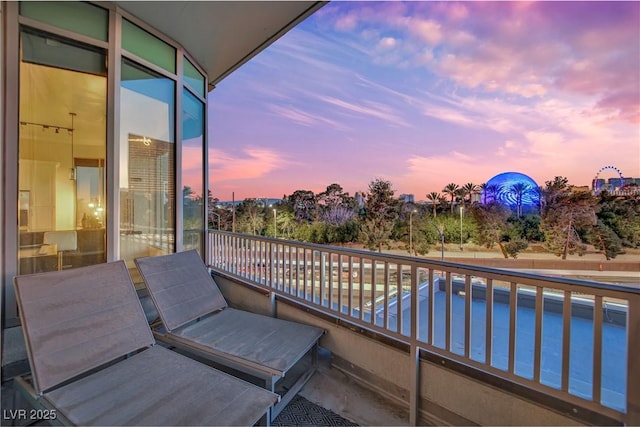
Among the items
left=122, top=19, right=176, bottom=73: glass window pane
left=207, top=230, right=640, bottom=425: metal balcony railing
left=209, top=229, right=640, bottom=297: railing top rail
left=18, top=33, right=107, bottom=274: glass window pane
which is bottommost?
left=207, top=230, right=640, bottom=425: metal balcony railing

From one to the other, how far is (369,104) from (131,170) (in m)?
10.7

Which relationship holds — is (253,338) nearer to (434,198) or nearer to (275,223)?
(275,223)

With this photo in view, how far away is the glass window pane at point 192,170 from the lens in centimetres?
369

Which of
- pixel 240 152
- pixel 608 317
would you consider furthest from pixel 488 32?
pixel 240 152

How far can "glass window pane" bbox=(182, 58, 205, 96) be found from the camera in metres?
3.68

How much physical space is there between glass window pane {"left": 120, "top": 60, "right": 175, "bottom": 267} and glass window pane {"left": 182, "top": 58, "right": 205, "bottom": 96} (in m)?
0.39

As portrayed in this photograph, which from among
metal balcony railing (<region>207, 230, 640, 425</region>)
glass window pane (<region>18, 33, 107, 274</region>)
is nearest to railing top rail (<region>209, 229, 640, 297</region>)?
metal balcony railing (<region>207, 230, 640, 425</region>)

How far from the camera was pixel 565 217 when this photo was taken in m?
18.1

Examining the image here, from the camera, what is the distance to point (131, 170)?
9.61 ft

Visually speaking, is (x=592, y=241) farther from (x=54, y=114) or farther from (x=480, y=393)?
(x=54, y=114)

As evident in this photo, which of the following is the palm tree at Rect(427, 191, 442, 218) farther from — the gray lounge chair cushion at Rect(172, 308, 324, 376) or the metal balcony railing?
the gray lounge chair cushion at Rect(172, 308, 324, 376)

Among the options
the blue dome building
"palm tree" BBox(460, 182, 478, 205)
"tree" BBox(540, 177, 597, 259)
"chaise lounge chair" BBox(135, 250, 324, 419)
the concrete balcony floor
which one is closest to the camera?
the concrete balcony floor

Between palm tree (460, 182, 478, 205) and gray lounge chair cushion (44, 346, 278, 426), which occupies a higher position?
palm tree (460, 182, 478, 205)

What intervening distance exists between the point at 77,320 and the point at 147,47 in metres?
2.73
